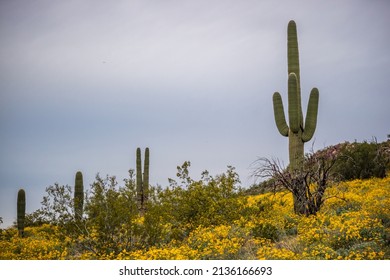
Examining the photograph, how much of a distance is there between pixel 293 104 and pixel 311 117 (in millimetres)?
585

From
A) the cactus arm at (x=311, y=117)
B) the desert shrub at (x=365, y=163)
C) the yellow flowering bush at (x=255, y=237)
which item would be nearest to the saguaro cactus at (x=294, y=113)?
the cactus arm at (x=311, y=117)

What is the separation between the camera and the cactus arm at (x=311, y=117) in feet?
39.0

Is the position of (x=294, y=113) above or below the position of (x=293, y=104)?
below

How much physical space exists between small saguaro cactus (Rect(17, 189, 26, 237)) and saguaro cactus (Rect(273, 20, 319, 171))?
974 cm

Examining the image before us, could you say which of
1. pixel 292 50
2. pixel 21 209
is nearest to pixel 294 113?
pixel 292 50

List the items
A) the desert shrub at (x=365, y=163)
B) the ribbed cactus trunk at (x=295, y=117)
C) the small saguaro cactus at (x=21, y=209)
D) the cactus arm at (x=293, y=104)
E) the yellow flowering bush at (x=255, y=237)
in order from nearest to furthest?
1. the yellow flowering bush at (x=255, y=237)
2. the ribbed cactus trunk at (x=295, y=117)
3. the cactus arm at (x=293, y=104)
4. the desert shrub at (x=365, y=163)
5. the small saguaro cactus at (x=21, y=209)

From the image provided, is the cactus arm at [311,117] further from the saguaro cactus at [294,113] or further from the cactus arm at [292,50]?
the cactus arm at [292,50]

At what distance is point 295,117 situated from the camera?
11812 millimetres

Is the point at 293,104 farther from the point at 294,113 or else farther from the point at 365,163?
the point at 365,163

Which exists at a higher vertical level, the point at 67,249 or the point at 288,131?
the point at 288,131
